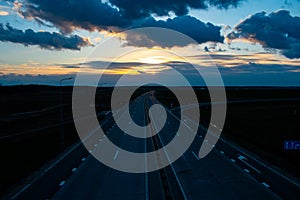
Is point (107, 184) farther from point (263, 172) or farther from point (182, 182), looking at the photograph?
point (263, 172)

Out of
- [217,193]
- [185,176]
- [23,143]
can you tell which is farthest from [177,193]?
[23,143]

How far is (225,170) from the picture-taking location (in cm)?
2381

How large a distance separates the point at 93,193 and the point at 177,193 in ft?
14.0

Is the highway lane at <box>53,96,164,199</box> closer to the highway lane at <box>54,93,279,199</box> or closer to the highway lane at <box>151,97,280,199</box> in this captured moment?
the highway lane at <box>54,93,279,199</box>

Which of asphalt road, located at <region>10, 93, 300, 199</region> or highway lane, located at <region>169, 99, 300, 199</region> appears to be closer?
asphalt road, located at <region>10, 93, 300, 199</region>

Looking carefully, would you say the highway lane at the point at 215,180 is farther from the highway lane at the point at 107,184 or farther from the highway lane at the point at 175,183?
the highway lane at the point at 107,184

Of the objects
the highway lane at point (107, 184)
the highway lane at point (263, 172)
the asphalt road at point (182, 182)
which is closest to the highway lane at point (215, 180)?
the asphalt road at point (182, 182)

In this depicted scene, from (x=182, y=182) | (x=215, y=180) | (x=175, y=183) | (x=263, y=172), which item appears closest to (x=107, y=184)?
(x=175, y=183)

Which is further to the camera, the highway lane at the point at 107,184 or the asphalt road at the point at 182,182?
the asphalt road at the point at 182,182

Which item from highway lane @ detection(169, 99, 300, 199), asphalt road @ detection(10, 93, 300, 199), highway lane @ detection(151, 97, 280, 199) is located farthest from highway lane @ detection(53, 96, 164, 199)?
highway lane @ detection(169, 99, 300, 199)

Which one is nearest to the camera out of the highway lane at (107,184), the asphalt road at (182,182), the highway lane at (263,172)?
the highway lane at (107,184)

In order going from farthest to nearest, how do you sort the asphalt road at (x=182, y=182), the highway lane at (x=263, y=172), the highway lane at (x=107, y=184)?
the highway lane at (x=263, y=172), the asphalt road at (x=182, y=182), the highway lane at (x=107, y=184)

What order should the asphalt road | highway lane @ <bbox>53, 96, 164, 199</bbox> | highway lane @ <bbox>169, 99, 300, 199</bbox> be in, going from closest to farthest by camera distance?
highway lane @ <bbox>53, 96, 164, 199</bbox> → the asphalt road → highway lane @ <bbox>169, 99, 300, 199</bbox>

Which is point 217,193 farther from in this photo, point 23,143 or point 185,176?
point 23,143
